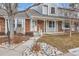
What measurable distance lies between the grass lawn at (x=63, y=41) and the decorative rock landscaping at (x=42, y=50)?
0.05 metres

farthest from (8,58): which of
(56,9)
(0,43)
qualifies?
(56,9)

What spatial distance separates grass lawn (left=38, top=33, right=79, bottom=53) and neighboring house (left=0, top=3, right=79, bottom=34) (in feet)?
0.25

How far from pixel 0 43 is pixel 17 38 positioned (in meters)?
0.21

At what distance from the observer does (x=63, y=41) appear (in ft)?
32.7

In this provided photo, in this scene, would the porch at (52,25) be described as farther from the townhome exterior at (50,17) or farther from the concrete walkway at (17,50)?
the concrete walkway at (17,50)

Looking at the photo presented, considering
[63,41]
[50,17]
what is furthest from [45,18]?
[63,41]

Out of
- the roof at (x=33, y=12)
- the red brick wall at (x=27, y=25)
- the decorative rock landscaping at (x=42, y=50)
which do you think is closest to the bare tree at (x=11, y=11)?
the roof at (x=33, y=12)

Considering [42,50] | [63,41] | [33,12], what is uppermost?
[33,12]

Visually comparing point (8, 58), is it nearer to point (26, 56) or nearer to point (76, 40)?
point (26, 56)

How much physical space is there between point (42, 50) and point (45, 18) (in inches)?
14.8

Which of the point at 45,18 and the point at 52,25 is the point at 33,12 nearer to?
the point at 45,18

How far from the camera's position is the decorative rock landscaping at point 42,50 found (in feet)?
32.7

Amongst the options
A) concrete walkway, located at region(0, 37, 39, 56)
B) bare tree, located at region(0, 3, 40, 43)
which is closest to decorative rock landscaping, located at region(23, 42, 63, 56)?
concrete walkway, located at region(0, 37, 39, 56)

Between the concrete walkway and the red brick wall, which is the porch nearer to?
the red brick wall
